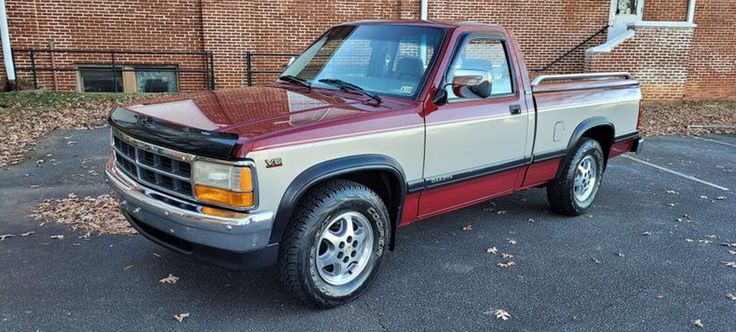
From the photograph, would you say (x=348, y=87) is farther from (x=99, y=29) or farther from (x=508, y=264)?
(x=99, y=29)

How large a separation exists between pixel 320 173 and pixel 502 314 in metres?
1.50

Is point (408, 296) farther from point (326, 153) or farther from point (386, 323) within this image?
point (326, 153)

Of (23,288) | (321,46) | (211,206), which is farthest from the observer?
(321,46)

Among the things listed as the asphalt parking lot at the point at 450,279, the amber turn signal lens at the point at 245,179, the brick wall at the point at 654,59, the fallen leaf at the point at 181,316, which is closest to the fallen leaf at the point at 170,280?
the asphalt parking lot at the point at 450,279

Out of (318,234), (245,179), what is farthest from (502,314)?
(245,179)

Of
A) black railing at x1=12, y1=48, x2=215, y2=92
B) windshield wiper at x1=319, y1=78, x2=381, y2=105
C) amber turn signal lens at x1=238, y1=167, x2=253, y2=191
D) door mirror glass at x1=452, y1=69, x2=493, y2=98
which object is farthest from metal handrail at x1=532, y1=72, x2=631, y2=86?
black railing at x1=12, y1=48, x2=215, y2=92

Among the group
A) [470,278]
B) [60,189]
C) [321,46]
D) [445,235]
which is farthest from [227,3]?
[470,278]

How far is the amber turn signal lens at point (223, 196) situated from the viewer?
3004 millimetres

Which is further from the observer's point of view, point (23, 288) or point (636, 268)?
point (636, 268)

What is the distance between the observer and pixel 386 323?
347 cm

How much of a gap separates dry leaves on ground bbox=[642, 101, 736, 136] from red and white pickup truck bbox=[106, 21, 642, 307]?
715 centimetres

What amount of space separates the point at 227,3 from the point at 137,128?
31.2 feet

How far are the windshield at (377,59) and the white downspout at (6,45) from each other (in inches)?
367

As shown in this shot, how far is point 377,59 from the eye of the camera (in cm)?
437
